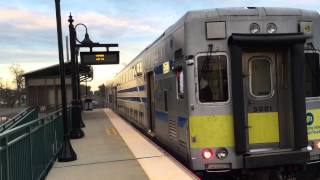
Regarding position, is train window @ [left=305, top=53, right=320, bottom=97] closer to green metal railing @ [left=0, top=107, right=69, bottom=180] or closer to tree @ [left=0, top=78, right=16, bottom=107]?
green metal railing @ [left=0, top=107, right=69, bottom=180]

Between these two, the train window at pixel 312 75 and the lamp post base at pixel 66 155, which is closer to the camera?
the train window at pixel 312 75

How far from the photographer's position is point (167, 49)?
991 cm

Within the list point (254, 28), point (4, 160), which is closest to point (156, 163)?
point (254, 28)

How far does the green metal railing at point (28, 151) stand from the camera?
19.0ft

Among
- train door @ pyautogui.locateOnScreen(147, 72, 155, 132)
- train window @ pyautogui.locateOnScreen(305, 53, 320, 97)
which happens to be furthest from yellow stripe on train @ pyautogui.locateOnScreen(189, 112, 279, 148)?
train door @ pyautogui.locateOnScreen(147, 72, 155, 132)

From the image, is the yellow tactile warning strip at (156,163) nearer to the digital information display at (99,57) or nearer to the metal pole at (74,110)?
the metal pole at (74,110)

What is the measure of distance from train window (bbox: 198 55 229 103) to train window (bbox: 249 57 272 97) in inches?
20.1

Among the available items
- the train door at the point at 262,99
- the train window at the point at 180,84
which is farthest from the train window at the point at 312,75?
the train window at the point at 180,84

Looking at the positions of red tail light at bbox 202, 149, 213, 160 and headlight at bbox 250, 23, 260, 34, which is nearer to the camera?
red tail light at bbox 202, 149, 213, 160

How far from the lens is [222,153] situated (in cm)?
797

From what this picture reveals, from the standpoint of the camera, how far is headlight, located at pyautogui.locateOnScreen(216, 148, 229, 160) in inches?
313

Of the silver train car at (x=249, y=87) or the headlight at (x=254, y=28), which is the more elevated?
the headlight at (x=254, y=28)

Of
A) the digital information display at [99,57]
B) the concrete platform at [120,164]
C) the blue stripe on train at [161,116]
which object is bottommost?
the concrete platform at [120,164]

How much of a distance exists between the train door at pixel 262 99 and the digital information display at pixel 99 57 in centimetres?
1270
